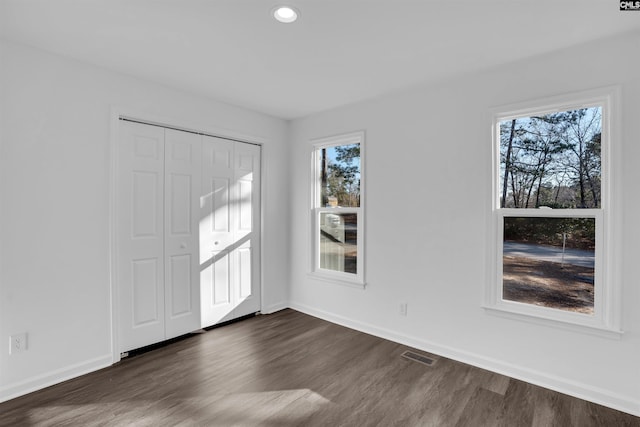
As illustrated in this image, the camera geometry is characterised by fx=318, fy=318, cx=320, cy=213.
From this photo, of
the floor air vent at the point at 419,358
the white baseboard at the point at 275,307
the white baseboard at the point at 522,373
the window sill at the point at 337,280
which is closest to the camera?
the white baseboard at the point at 522,373

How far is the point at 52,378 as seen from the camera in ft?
7.80

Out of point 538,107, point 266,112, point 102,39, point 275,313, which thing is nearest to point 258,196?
point 266,112

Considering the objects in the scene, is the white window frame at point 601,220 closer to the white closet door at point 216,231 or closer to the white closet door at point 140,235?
the white closet door at point 216,231

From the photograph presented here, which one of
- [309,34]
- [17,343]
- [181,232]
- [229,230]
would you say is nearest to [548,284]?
[309,34]

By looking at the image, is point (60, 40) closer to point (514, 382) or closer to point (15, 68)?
point (15, 68)

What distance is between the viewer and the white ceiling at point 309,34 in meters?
1.85

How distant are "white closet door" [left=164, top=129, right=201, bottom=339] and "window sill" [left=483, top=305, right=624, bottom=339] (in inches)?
110

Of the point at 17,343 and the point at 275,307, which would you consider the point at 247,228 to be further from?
the point at 17,343

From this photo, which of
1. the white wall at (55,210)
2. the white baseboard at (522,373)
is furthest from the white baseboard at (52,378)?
the white baseboard at (522,373)

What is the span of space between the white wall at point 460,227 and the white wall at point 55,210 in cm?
223

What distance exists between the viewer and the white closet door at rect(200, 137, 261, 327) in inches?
135

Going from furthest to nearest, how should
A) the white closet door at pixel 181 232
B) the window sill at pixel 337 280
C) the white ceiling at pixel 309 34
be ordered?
the window sill at pixel 337 280 < the white closet door at pixel 181 232 < the white ceiling at pixel 309 34

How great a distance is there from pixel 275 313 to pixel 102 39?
321 centimetres

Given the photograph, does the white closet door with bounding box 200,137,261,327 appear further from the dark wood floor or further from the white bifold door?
the dark wood floor
